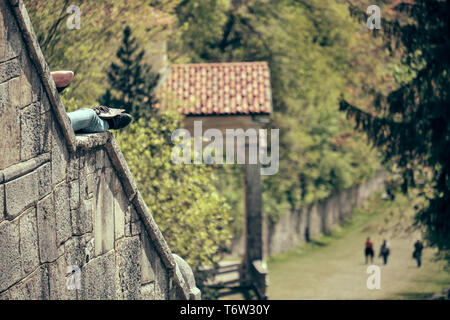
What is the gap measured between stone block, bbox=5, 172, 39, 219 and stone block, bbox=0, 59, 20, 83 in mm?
671

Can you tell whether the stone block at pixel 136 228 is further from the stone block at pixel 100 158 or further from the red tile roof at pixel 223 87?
the red tile roof at pixel 223 87

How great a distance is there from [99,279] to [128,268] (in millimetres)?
598

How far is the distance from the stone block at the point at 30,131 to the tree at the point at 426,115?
10.1 meters

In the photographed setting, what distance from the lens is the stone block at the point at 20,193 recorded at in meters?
4.64

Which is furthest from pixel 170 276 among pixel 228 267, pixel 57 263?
pixel 228 267

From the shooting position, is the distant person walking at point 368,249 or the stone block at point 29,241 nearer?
the stone block at point 29,241

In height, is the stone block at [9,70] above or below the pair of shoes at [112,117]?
above

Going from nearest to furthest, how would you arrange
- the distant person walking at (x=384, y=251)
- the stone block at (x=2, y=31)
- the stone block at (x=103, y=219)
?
the stone block at (x=2, y=31) → the stone block at (x=103, y=219) → the distant person walking at (x=384, y=251)

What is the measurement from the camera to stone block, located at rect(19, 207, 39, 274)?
15.8ft

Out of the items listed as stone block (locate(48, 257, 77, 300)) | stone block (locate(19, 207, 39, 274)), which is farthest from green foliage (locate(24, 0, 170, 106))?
stone block (locate(19, 207, 39, 274))

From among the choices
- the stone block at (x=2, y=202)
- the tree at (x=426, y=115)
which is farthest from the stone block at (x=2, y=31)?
the tree at (x=426, y=115)

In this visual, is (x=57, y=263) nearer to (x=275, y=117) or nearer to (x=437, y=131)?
(x=437, y=131)

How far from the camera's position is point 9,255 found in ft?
15.2

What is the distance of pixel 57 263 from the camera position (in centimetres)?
536
